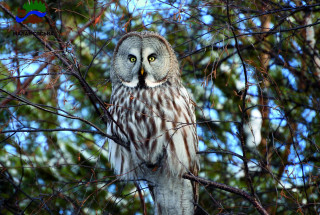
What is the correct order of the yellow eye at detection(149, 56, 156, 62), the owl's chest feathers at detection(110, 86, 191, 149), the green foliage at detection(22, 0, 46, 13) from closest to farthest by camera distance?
1. the owl's chest feathers at detection(110, 86, 191, 149)
2. the green foliage at detection(22, 0, 46, 13)
3. the yellow eye at detection(149, 56, 156, 62)

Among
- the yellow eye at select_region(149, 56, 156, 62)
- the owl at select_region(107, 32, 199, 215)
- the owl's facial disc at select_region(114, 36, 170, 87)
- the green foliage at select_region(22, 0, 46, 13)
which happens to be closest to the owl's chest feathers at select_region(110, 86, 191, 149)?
the owl at select_region(107, 32, 199, 215)

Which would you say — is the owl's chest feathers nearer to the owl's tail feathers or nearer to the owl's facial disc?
the owl's facial disc

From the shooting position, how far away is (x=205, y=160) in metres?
4.53

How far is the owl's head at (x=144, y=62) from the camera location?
3.69m

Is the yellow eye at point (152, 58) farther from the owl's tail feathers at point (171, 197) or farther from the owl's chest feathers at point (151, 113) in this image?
the owl's tail feathers at point (171, 197)

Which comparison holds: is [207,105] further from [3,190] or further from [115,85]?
[3,190]

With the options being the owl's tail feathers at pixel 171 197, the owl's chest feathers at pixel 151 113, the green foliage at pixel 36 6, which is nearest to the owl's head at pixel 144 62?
the owl's chest feathers at pixel 151 113

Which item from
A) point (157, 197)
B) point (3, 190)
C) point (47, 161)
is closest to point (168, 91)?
point (157, 197)

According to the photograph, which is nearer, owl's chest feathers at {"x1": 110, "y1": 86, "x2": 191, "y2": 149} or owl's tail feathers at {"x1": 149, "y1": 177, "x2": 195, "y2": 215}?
owl's chest feathers at {"x1": 110, "y1": 86, "x2": 191, "y2": 149}

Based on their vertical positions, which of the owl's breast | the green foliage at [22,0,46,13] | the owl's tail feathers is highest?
the green foliage at [22,0,46,13]

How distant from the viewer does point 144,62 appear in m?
3.79

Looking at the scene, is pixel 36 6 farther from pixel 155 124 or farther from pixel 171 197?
pixel 171 197

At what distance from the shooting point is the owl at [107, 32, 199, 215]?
11.1ft

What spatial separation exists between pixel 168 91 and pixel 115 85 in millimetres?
574
